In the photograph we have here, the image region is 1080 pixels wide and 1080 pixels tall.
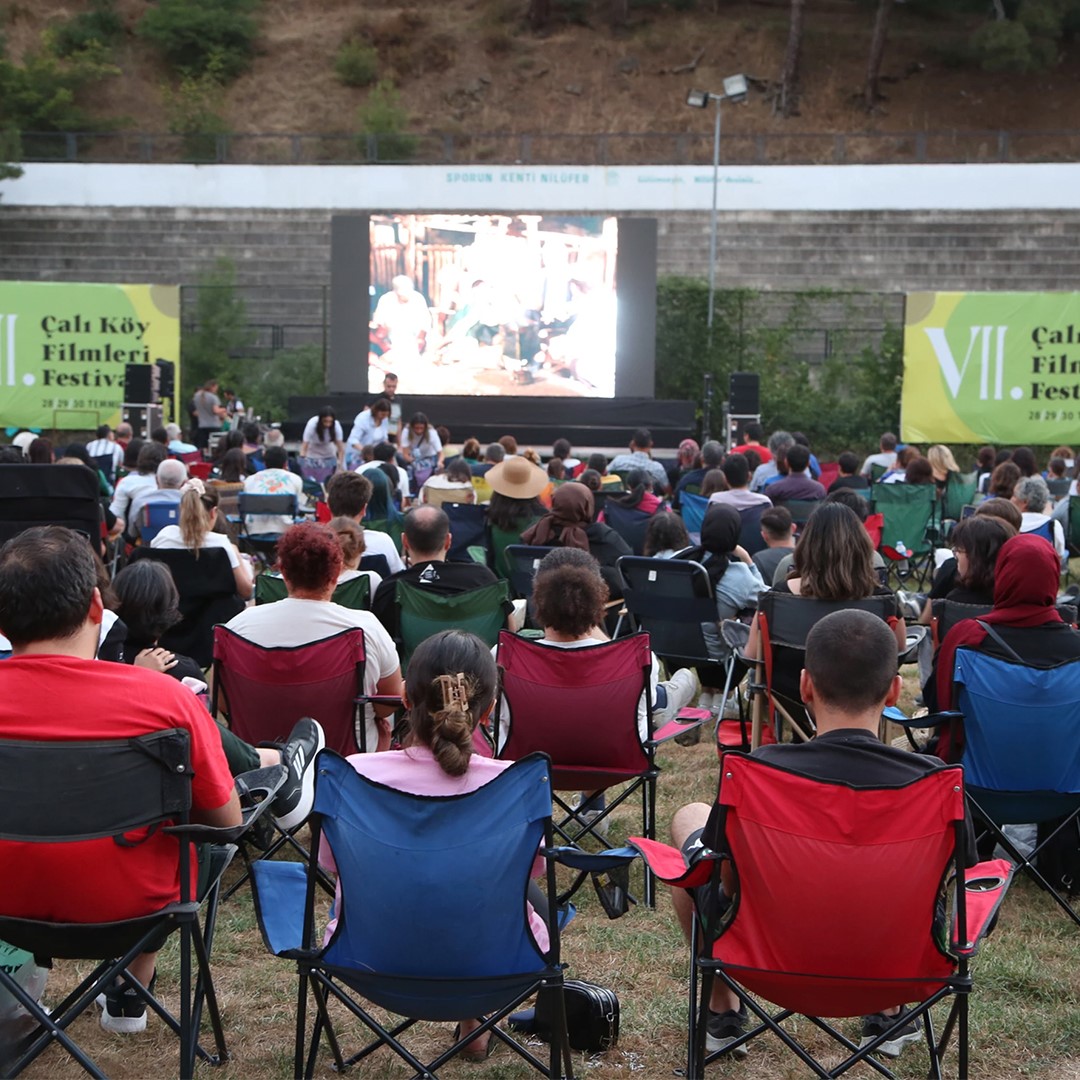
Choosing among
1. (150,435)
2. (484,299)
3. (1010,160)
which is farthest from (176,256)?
(1010,160)

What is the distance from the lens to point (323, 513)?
7.67 meters

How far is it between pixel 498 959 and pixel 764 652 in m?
2.02

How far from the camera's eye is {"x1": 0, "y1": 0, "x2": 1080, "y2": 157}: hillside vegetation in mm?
32062

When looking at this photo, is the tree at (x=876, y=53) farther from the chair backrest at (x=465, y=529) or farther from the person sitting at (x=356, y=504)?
the person sitting at (x=356, y=504)

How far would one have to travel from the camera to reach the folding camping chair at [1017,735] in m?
3.55

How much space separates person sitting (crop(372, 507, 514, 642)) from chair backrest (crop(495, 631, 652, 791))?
0.95m

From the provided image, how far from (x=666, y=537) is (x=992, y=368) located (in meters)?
10.6

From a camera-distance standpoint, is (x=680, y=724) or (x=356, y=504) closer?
(x=680, y=724)

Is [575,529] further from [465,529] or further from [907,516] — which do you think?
[907,516]

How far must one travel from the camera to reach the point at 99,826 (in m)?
2.37

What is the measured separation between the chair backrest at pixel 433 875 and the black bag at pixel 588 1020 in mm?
514

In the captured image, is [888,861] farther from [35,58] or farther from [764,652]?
[35,58]

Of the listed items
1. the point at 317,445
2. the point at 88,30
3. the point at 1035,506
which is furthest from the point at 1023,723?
the point at 88,30

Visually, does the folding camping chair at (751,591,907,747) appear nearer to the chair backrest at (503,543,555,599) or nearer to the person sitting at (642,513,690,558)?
the chair backrest at (503,543,555,599)
